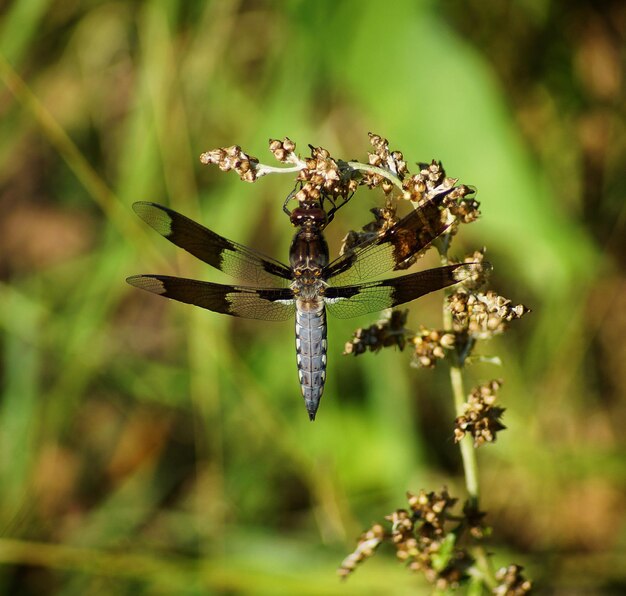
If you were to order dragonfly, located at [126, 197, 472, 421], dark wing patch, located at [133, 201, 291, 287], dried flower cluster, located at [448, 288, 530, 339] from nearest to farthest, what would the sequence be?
dried flower cluster, located at [448, 288, 530, 339] → dragonfly, located at [126, 197, 472, 421] → dark wing patch, located at [133, 201, 291, 287]

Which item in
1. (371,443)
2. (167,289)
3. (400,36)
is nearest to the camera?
(167,289)

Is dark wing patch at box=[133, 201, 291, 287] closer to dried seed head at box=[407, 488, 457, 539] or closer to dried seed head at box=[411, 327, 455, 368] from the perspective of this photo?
dried seed head at box=[411, 327, 455, 368]

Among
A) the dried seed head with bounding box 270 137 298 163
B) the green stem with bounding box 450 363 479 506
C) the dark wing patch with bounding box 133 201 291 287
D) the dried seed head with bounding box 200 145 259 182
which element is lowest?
the green stem with bounding box 450 363 479 506

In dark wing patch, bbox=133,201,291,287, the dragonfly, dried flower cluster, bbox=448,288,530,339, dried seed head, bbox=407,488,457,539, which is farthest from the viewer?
dark wing patch, bbox=133,201,291,287

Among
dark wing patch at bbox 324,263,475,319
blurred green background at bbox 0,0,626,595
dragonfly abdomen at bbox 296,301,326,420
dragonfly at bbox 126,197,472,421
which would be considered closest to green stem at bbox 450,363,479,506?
dark wing patch at bbox 324,263,475,319

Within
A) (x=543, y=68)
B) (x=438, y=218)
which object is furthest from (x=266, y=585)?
(x=543, y=68)

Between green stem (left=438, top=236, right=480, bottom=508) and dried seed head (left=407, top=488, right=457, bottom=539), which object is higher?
green stem (left=438, top=236, right=480, bottom=508)

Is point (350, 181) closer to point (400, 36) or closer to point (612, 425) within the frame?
point (400, 36)

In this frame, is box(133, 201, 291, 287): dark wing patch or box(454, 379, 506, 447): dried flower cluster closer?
box(454, 379, 506, 447): dried flower cluster
